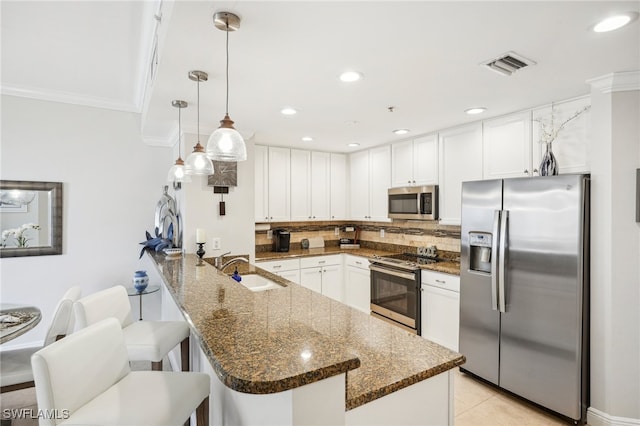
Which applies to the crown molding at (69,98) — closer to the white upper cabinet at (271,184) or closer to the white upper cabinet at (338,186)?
the white upper cabinet at (271,184)

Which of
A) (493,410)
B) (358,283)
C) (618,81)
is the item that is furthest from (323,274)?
(618,81)

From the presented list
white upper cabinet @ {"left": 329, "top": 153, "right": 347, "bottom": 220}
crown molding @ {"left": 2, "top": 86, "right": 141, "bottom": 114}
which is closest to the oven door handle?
white upper cabinet @ {"left": 329, "top": 153, "right": 347, "bottom": 220}

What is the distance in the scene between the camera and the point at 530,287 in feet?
7.96

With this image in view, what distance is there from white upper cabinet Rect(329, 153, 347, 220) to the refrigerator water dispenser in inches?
90.4

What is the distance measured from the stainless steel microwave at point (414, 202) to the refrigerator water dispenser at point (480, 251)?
0.81 meters

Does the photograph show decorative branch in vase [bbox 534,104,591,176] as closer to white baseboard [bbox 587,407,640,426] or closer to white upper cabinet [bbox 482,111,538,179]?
white upper cabinet [bbox 482,111,538,179]

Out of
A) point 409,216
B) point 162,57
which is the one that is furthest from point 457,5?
point 409,216

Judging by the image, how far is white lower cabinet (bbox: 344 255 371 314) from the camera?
4219 millimetres

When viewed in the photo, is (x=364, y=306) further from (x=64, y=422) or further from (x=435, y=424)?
(x=64, y=422)

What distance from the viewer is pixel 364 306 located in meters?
4.26

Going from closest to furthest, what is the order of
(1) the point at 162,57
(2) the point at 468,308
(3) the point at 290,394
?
(3) the point at 290,394
(1) the point at 162,57
(2) the point at 468,308

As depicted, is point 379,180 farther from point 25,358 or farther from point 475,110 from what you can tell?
point 25,358

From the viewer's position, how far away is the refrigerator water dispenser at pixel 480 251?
9.01 ft

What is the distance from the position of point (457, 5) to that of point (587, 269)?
2.00 meters
